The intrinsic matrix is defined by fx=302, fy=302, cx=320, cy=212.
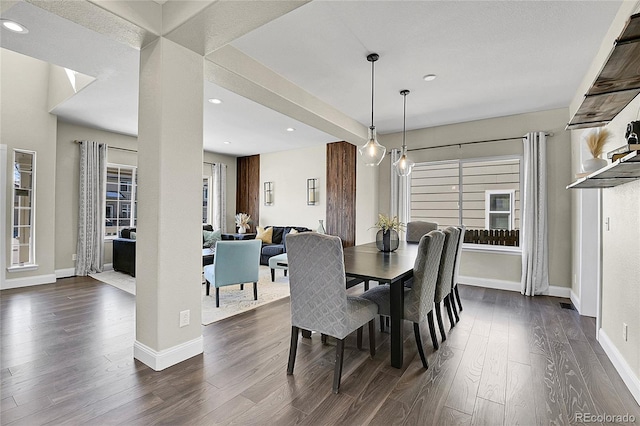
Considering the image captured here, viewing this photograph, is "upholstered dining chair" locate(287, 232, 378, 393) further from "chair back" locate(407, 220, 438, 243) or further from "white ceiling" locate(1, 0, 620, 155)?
"chair back" locate(407, 220, 438, 243)

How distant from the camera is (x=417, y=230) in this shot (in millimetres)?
4492

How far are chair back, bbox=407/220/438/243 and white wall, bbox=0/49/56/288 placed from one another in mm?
5690

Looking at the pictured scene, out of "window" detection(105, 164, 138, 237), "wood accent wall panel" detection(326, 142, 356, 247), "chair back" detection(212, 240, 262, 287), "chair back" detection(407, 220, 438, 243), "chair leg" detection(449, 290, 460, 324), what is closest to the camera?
"chair leg" detection(449, 290, 460, 324)

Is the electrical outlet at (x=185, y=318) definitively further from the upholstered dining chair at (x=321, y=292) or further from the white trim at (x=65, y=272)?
the white trim at (x=65, y=272)

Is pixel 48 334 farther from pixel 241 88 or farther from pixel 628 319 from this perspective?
pixel 628 319

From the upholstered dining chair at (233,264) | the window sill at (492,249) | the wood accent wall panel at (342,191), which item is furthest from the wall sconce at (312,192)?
the window sill at (492,249)

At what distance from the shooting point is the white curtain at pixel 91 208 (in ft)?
17.6

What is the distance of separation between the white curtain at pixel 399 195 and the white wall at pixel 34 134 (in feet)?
18.6

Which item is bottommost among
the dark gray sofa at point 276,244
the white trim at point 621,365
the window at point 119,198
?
the white trim at point 621,365

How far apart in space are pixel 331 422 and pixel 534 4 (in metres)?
3.15

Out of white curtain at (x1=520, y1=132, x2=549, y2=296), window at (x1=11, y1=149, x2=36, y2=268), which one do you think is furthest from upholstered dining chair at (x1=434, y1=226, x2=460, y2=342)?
window at (x1=11, y1=149, x2=36, y2=268)

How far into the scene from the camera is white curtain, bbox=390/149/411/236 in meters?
5.41

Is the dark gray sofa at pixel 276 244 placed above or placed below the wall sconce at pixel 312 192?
below

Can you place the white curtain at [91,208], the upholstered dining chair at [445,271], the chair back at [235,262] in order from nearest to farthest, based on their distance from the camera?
the upholstered dining chair at [445,271], the chair back at [235,262], the white curtain at [91,208]
